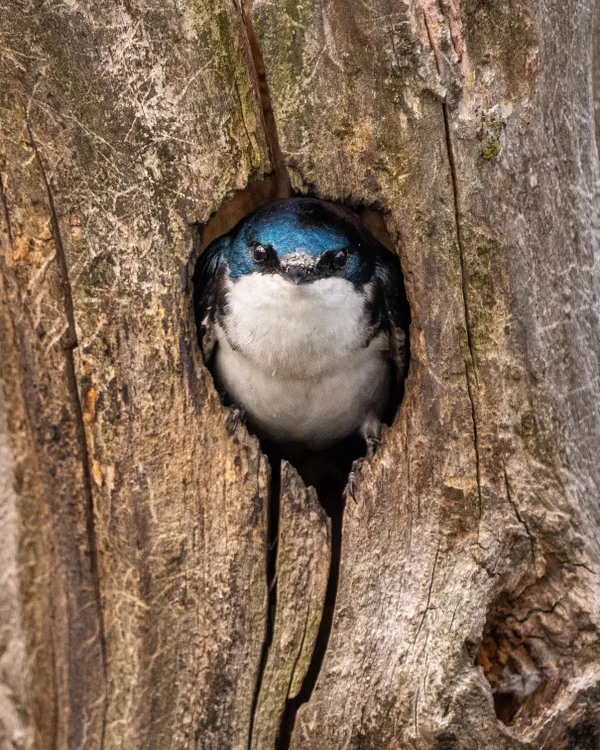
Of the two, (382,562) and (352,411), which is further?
(352,411)

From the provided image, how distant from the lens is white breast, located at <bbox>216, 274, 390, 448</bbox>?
11.2 ft

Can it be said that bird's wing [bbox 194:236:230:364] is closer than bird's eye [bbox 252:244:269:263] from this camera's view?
No

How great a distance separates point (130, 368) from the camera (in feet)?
9.93

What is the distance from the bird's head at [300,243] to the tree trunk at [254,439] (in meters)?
0.29

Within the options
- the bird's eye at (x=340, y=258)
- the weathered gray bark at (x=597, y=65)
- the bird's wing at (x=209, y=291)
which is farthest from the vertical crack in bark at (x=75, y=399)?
the weathered gray bark at (x=597, y=65)

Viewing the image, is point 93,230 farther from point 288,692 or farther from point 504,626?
point 504,626

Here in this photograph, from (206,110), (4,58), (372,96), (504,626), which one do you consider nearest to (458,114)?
(372,96)

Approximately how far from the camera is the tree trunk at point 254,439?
2930 millimetres

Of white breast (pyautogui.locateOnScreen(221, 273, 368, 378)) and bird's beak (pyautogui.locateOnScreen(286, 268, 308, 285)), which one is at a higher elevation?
bird's beak (pyautogui.locateOnScreen(286, 268, 308, 285))

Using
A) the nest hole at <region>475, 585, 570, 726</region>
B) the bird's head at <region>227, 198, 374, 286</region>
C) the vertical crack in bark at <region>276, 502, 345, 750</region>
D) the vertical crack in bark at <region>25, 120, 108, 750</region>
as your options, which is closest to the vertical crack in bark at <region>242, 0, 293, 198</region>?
the bird's head at <region>227, 198, 374, 286</region>

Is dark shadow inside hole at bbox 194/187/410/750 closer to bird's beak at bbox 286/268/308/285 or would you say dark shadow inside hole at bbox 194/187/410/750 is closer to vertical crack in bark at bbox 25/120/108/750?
bird's beak at bbox 286/268/308/285

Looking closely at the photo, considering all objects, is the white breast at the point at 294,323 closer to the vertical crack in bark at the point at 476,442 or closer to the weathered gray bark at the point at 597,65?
the vertical crack in bark at the point at 476,442

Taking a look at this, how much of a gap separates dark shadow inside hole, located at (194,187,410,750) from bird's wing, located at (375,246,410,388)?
0.01 meters

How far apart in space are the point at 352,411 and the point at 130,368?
105 cm
